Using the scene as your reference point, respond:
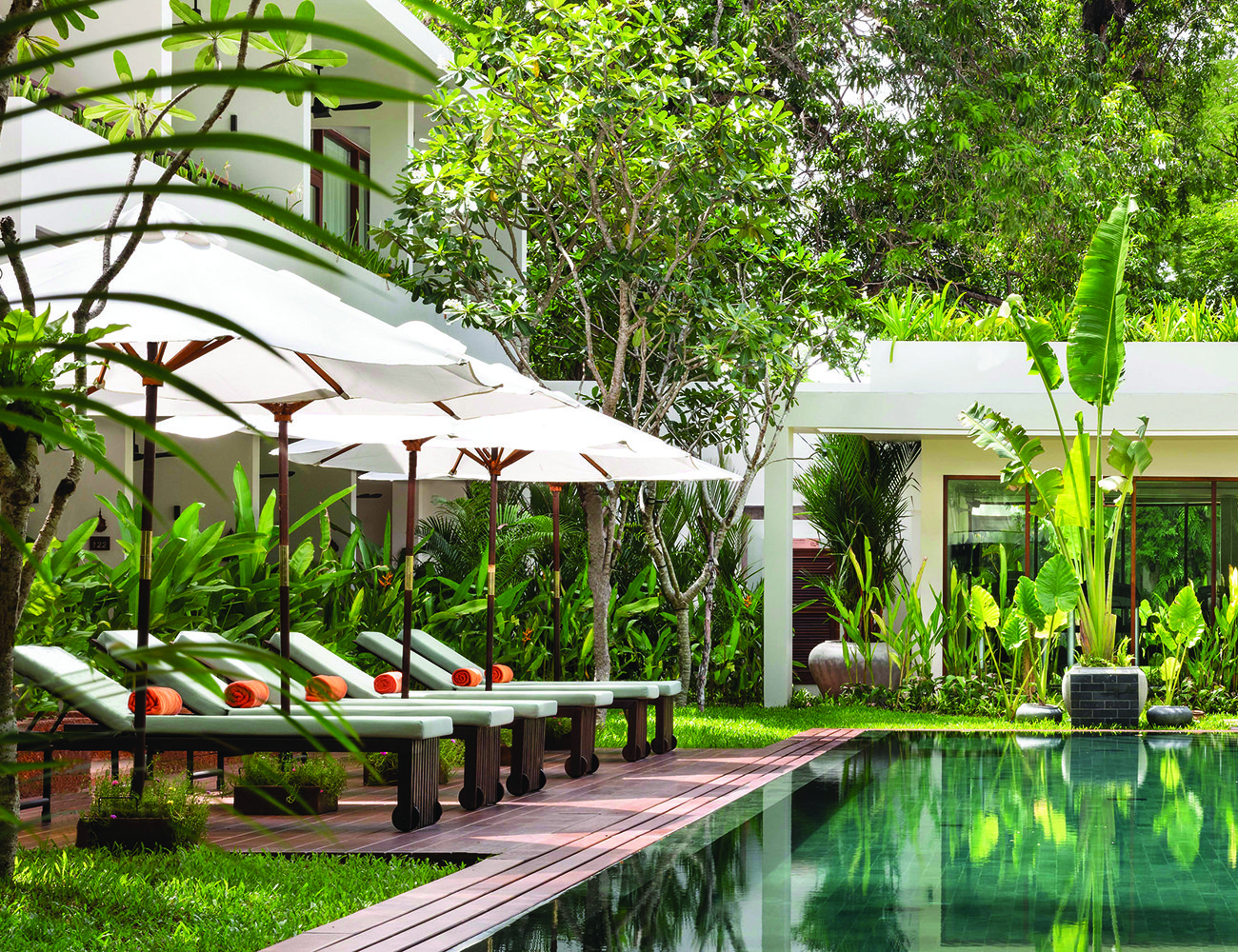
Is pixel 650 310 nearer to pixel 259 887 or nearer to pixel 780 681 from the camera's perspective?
pixel 780 681

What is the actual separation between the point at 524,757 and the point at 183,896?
3.73m

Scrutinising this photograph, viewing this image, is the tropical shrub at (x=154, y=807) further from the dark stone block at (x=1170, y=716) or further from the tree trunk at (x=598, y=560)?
the dark stone block at (x=1170, y=716)

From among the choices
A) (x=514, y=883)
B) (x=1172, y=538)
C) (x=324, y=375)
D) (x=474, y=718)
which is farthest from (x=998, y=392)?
(x=514, y=883)

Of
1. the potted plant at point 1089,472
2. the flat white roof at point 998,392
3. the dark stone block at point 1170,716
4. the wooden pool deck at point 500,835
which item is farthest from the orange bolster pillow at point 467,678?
the dark stone block at point 1170,716

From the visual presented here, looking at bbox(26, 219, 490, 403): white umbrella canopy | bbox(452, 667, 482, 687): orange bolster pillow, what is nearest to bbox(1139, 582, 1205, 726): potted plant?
bbox(452, 667, 482, 687): orange bolster pillow

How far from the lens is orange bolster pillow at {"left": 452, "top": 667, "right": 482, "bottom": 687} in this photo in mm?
9828

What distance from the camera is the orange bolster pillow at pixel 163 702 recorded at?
6922 millimetres

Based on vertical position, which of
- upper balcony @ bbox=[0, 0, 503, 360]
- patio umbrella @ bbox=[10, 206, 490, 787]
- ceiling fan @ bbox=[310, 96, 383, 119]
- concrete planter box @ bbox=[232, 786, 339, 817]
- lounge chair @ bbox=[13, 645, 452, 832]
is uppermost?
ceiling fan @ bbox=[310, 96, 383, 119]

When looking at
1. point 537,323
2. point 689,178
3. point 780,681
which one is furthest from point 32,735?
point 780,681

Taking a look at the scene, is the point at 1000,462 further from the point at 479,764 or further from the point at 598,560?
the point at 479,764

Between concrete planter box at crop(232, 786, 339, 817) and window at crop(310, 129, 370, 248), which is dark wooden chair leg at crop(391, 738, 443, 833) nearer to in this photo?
concrete planter box at crop(232, 786, 339, 817)

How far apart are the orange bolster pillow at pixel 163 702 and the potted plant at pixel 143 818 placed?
2.55 ft

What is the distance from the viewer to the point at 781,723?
1323 centimetres

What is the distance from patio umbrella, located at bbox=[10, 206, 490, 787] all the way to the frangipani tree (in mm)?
8043
